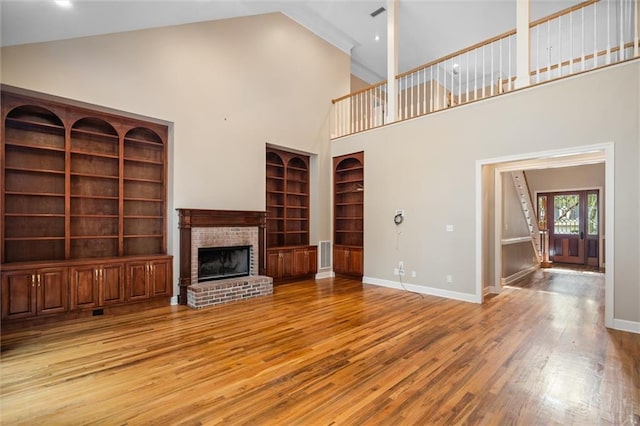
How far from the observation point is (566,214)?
9.10 meters

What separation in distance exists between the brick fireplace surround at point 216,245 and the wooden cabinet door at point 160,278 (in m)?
0.20

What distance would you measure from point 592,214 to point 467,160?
646 centimetres

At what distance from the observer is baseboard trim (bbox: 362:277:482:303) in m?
5.02

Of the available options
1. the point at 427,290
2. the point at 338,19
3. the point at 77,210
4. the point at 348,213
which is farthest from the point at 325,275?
the point at 338,19

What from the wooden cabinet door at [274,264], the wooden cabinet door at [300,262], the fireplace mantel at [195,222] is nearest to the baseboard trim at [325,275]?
the wooden cabinet door at [300,262]

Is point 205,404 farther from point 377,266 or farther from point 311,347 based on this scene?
point 377,266

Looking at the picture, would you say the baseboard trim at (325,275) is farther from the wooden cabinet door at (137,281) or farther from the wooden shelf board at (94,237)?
the wooden shelf board at (94,237)

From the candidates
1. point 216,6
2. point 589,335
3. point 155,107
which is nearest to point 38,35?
point 155,107

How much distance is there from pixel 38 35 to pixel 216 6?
2.20 meters

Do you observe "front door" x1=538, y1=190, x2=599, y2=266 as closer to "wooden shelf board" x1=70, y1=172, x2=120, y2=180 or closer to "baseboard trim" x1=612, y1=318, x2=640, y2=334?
"baseboard trim" x1=612, y1=318, x2=640, y2=334

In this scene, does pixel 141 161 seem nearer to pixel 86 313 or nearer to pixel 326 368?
pixel 86 313

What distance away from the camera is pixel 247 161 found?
5855 mm

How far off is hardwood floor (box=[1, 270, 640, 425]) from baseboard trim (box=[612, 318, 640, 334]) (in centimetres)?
16

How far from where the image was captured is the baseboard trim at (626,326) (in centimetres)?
361
